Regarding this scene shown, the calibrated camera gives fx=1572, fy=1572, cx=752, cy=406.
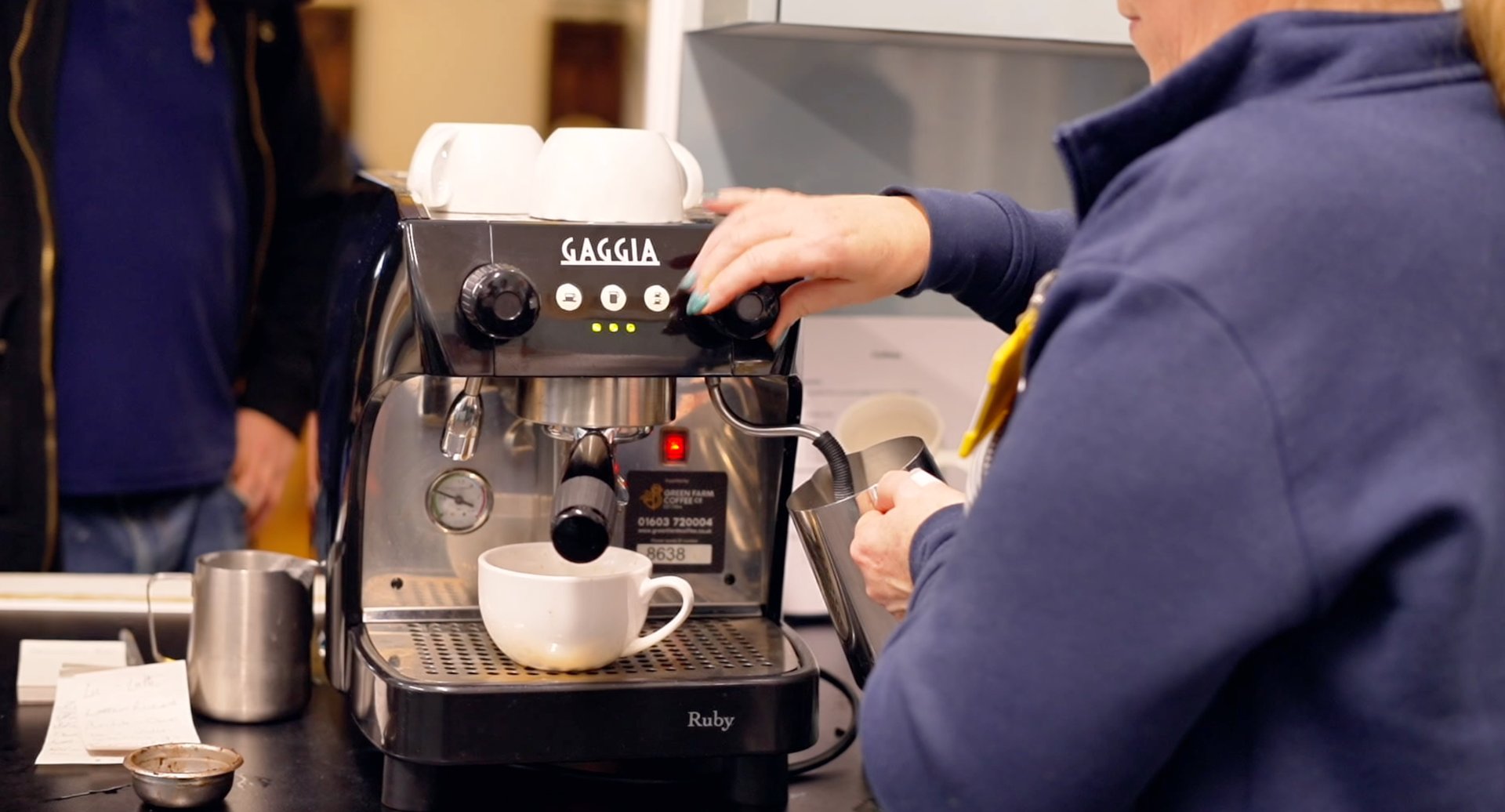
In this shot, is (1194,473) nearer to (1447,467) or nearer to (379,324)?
(1447,467)

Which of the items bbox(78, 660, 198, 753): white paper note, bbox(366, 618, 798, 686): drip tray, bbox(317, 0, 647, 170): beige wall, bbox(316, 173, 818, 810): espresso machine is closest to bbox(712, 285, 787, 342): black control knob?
bbox(316, 173, 818, 810): espresso machine

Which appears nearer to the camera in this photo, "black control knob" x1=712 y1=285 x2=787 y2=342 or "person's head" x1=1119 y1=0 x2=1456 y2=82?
"person's head" x1=1119 y1=0 x2=1456 y2=82

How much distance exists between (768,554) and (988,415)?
50 cm

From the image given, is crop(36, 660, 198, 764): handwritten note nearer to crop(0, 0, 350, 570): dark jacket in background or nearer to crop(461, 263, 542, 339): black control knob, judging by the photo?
crop(461, 263, 542, 339): black control knob

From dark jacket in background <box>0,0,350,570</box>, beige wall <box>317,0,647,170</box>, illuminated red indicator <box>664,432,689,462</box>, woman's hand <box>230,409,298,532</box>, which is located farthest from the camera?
beige wall <box>317,0,647,170</box>

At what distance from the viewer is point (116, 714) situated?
1.11m

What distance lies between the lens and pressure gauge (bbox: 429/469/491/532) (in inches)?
44.7

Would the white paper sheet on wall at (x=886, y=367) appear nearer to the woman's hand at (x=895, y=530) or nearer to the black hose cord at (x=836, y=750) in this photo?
the black hose cord at (x=836, y=750)

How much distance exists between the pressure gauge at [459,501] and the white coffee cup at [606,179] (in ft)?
0.73

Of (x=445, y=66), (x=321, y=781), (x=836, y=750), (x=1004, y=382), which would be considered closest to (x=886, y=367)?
(x=836, y=750)

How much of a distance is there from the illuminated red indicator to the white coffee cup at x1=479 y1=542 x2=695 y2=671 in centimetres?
13

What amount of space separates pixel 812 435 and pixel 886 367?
0.56 metres

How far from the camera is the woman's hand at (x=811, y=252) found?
97 centimetres

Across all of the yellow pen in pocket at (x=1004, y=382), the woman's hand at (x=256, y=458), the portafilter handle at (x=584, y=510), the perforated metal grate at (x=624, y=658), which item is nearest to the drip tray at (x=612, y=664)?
Result: the perforated metal grate at (x=624, y=658)
